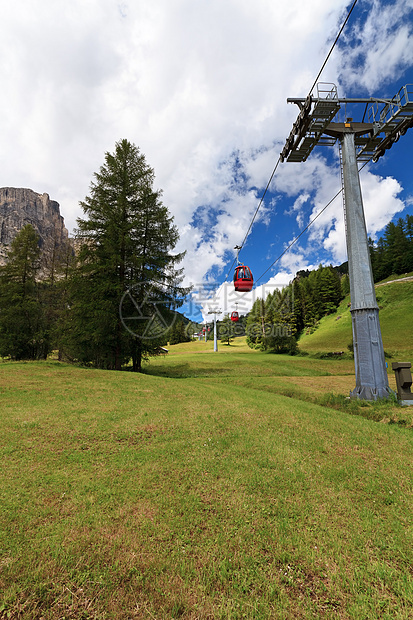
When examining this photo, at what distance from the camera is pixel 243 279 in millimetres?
16219

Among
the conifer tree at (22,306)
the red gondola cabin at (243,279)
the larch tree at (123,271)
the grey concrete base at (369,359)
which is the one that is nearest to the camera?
the grey concrete base at (369,359)

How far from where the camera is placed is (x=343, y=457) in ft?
20.1

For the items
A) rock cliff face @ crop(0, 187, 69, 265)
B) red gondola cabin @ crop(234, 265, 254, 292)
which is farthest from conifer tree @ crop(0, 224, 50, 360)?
rock cliff face @ crop(0, 187, 69, 265)

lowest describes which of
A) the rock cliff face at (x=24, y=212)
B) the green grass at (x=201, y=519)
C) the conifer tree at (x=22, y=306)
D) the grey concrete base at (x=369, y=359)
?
the green grass at (x=201, y=519)

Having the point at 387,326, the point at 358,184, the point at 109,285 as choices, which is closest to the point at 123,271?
the point at 109,285

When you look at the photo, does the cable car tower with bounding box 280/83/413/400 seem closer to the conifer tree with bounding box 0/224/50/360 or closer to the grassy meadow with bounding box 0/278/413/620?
the grassy meadow with bounding box 0/278/413/620

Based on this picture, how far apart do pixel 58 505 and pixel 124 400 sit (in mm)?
6342

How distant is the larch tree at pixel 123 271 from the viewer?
1981 cm

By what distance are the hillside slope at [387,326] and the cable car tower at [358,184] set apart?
2782 cm

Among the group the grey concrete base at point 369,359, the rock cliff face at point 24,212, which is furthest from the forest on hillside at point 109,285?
the rock cliff face at point 24,212

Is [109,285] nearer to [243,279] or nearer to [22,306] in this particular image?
[243,279]

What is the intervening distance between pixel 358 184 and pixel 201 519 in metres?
16.1

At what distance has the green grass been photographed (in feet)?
9.03

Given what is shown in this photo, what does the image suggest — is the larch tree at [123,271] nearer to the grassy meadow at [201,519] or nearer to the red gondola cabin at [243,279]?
the red gondola cabin at [243,279]
